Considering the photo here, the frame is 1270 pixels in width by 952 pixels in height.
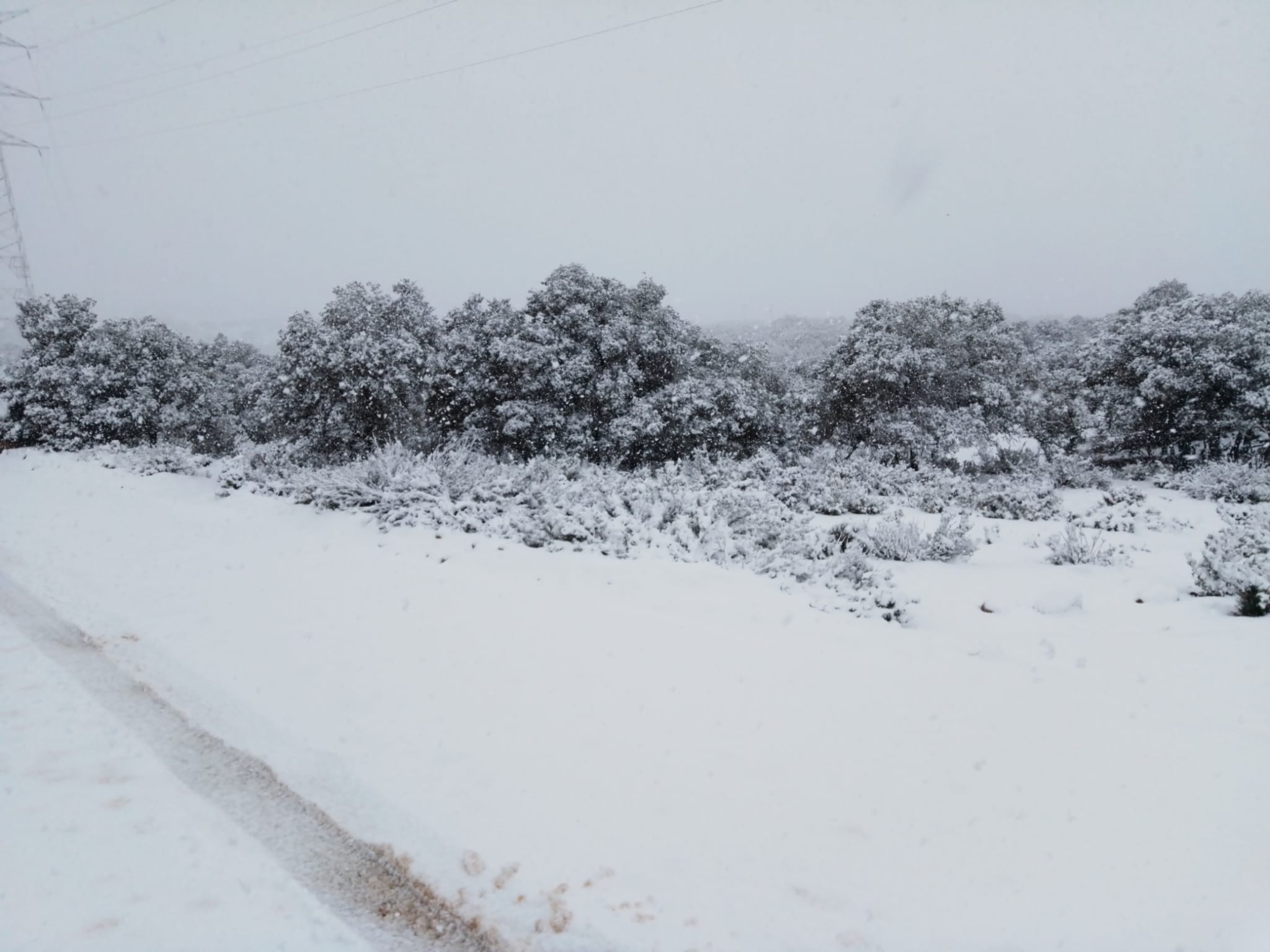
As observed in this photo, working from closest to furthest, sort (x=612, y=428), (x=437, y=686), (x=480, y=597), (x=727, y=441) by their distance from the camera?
1. (x=437, y=686)
2. (x=480, y=597)
3. (x=612, y=428)
4. (x=727, y=441)

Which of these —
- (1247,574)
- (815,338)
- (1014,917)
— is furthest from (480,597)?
(815,338)

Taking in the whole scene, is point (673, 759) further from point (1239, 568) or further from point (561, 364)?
point (561, 364)

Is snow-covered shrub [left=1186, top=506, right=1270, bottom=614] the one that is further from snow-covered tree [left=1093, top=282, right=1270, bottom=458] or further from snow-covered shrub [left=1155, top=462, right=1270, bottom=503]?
snow-covered tree [left=1093, top=282, right=1270, bottom=458]

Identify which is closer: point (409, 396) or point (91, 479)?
point (91, 479)

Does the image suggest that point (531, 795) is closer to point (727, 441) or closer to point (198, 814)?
point (198, 814)

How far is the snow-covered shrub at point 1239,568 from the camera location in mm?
5816

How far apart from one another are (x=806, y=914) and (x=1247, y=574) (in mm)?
6177

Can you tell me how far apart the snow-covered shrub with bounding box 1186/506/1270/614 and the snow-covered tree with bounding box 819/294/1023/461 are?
11.8 metres

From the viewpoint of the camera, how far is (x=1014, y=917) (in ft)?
8.93

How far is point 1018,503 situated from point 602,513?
8.90 m

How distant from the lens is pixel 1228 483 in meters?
13.9

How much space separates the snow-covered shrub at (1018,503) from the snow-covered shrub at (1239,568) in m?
4.30

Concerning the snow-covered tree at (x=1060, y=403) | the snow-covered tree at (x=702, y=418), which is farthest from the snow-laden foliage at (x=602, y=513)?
the snow-covered tree at (x=1060, y=403)

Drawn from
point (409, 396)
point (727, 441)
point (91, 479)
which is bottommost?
point (727, 441)
